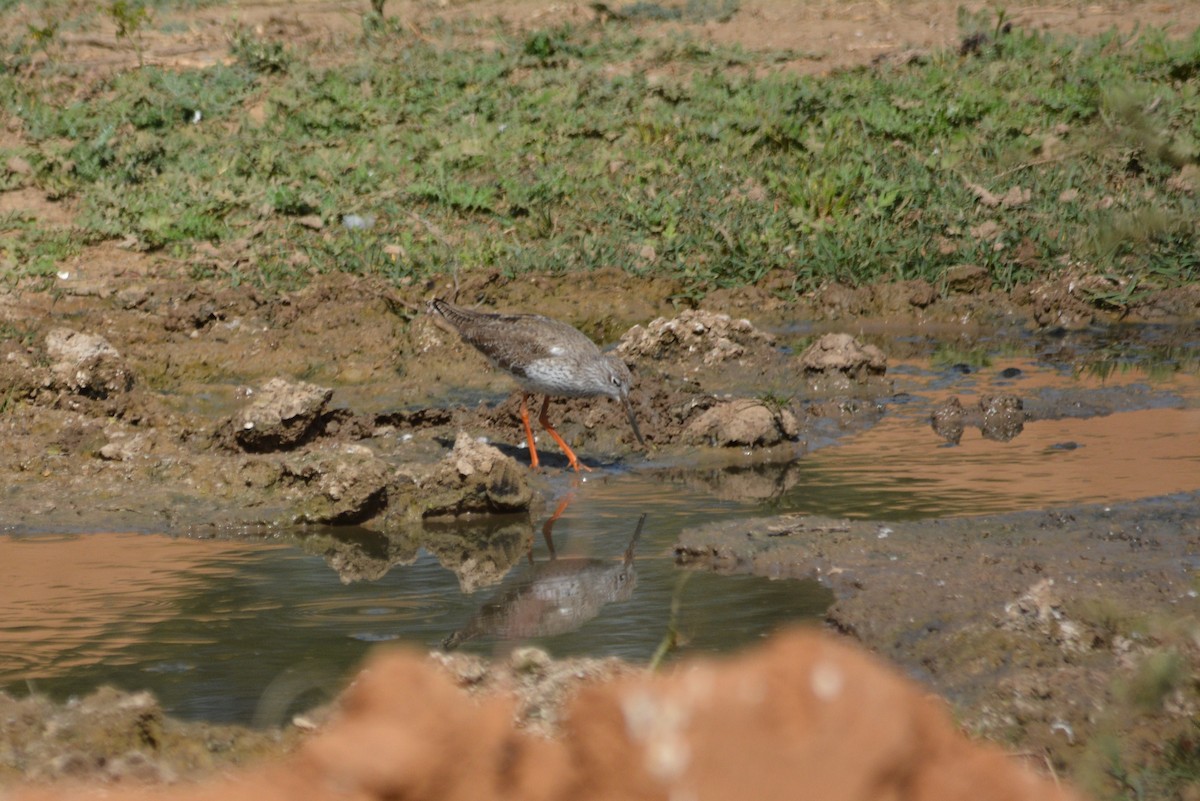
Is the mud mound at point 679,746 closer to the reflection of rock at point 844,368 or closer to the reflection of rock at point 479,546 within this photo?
the reflection of rock at point 479,546

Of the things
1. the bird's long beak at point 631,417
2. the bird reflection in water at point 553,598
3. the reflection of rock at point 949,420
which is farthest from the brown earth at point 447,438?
the reflection of rock at point 949,420

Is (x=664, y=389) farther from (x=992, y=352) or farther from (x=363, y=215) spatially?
(x=363, y=215)

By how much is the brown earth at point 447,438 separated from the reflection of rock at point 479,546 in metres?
0.15

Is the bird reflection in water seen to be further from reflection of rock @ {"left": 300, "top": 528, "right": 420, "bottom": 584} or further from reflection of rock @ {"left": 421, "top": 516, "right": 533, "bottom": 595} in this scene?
reflection of rock @ {"left": 300, "top": 528, "right": 420, "bottom": 584}

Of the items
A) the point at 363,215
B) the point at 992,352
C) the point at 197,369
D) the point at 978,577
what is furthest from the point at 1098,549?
the point at 363,215

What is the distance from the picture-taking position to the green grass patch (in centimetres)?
1261

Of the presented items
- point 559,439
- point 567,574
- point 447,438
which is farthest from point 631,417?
point 567,574

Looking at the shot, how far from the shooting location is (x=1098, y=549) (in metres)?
6.05

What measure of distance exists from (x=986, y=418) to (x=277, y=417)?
402 centimetres

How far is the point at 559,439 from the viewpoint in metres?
8.77

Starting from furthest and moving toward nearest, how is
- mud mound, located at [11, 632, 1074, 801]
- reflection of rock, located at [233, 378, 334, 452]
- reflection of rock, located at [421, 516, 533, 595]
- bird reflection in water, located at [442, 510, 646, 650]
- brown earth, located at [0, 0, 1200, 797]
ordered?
reflection of rock, located at [233, 378, 334, 452] < reflection of rock, located at [421, 516, 533, 595] < bird reflection in water, located at [442, 510, 646, 650] < brown earth, located at [0, 0, 1200, 797] < mud mound, located at [11, 632, 1074, 801]

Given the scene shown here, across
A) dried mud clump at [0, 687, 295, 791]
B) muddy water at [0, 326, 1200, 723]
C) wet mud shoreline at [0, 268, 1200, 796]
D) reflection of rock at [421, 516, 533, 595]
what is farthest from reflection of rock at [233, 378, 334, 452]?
dried mud clump at [0, 687, 295, 791]

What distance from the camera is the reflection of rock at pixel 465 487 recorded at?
7539 mm

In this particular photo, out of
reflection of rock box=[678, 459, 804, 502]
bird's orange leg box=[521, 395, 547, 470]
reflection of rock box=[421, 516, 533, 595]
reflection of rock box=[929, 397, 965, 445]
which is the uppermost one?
reflection of rock box=[421, 516, 533, 595]
